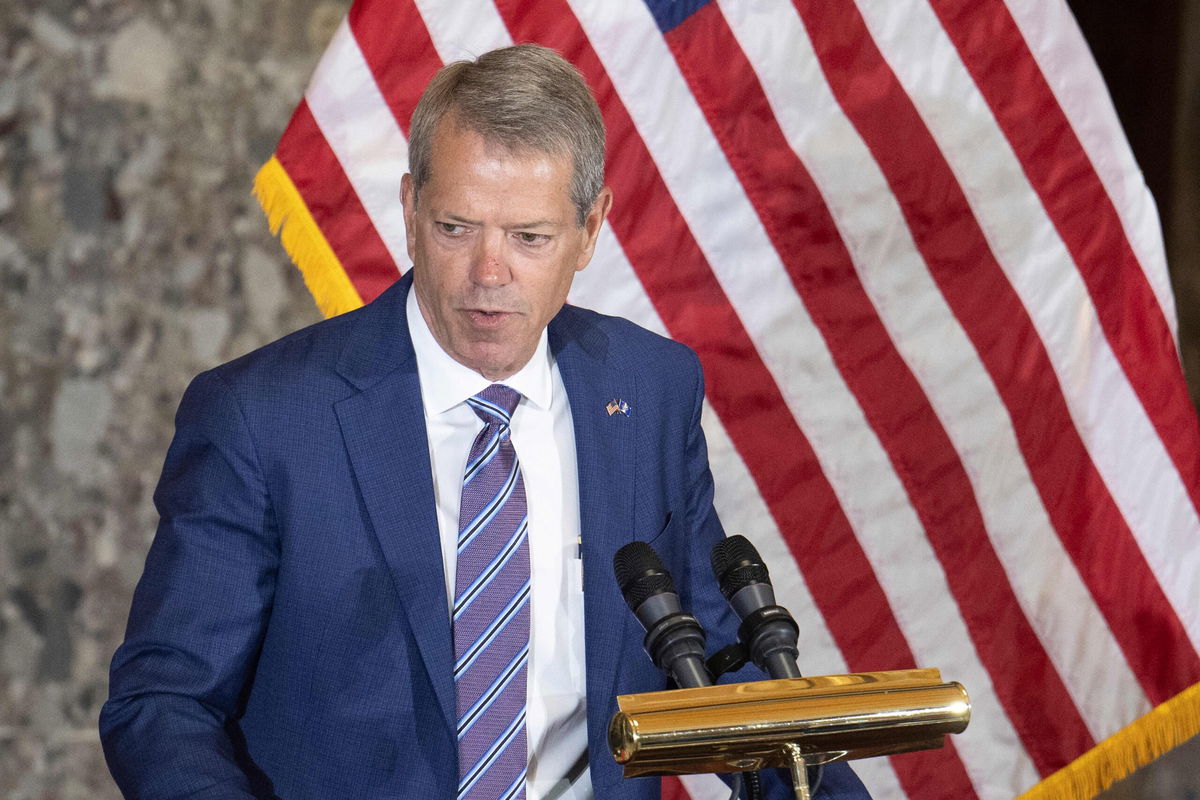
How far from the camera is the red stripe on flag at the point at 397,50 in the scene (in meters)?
2.49

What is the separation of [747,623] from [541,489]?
65cm

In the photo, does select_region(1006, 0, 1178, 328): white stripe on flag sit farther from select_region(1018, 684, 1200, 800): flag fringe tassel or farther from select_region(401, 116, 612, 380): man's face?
select_region(401, 116, 612, 380): man's face

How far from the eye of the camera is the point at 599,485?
181 cm

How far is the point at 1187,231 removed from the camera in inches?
125

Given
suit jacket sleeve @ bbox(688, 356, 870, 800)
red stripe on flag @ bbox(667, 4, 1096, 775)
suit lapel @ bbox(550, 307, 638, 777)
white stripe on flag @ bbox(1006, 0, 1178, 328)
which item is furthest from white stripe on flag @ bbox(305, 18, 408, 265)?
white stripe on flag @ bbox(1006, 0, 1178, 328)

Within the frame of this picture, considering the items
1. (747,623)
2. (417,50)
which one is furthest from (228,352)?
(747,623)

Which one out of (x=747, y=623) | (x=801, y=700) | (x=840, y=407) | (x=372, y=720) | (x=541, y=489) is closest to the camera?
(x=801, y=700)

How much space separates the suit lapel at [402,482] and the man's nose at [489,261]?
0.61 feet

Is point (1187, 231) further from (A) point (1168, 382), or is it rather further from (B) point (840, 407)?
(B) point (840, 407)

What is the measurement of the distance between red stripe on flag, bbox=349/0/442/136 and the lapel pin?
885 millimetres

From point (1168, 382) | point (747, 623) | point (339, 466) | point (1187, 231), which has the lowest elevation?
point (747, 623)

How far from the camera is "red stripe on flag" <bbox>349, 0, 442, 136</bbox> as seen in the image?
249cm

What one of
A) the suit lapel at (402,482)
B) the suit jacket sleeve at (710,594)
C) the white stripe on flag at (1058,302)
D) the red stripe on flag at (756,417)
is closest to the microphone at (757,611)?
the suit jacket sleeve at (710,594)

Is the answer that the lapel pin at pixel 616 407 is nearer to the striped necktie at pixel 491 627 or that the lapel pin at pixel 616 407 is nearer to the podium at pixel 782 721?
the striped necktie at pixel 491 627
